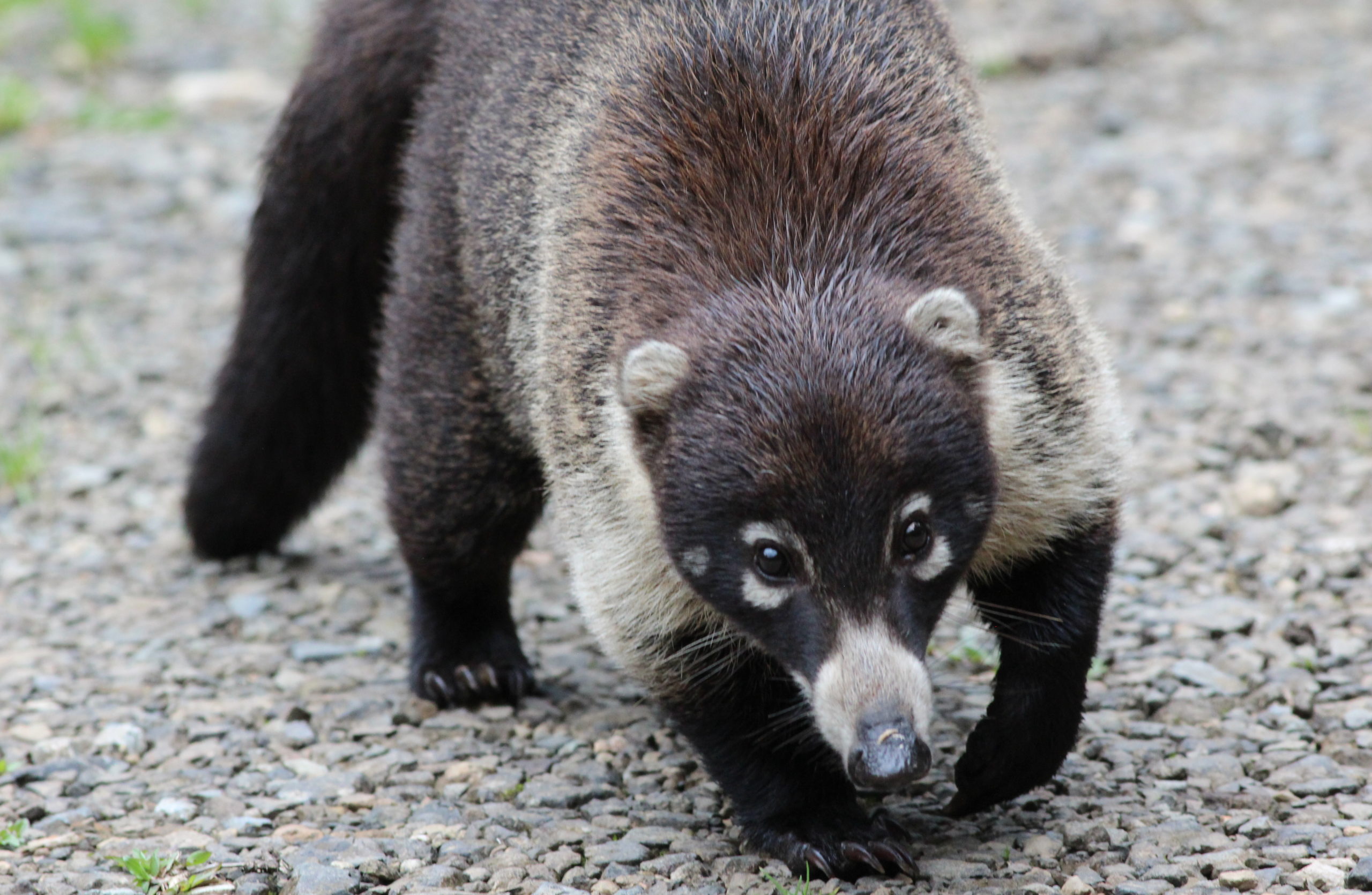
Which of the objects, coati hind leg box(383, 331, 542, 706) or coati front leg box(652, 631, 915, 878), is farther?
coati hind leg box(383, 331, 542, 706)

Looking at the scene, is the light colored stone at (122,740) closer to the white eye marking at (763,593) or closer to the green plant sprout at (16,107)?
the white eye marking at (763,593)

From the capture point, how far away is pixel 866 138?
520 cm

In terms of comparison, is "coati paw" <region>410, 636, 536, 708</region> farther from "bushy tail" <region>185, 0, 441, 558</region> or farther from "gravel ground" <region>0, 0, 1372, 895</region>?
"bushy tail" <region>185, 0, 441, 558</region>

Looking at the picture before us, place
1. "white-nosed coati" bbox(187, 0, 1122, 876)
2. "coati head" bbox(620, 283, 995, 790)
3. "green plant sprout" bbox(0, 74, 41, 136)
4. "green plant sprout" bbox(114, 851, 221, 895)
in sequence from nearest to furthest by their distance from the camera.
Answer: "coati head" bbox(620, 283, 995, 790)
"white-nosed coati" bbox(187, 0, 1122, 876)
"green plant sprout" bbox(114, 851, 221, 895)
"green plant sprout" bbox(0, 74, 41, 136)

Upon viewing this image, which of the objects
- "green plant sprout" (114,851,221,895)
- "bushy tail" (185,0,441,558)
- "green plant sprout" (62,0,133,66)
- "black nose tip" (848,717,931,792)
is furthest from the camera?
"green plant sprout" (62,0,133,66)

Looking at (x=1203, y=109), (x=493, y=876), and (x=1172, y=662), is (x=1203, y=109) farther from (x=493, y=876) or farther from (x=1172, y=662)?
(x=493, y=876)

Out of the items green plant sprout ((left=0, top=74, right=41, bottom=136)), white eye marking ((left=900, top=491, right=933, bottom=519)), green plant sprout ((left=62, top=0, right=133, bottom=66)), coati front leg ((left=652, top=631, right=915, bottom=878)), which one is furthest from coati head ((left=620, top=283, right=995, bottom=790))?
green plant sprout ((left=62, top=0, right=133, bottom=66))

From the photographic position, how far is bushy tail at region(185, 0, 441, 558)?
7.15 metres

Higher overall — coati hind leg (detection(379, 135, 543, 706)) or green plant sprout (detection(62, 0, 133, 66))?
green plant sprout (detection(62, 0, 133, 66))

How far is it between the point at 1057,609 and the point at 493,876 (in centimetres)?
205

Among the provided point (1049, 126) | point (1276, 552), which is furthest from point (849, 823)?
point (1049, 126)

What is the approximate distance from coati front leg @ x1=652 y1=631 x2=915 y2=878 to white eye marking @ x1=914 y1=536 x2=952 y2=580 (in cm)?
73

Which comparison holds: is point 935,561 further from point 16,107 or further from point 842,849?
point 16,107

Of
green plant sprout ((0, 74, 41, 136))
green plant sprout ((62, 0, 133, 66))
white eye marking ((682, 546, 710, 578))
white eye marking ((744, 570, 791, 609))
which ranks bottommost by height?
white eye marking ((744, 570, 791, 609))
